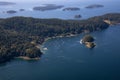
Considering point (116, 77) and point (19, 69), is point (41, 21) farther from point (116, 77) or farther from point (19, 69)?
point (116, 77)

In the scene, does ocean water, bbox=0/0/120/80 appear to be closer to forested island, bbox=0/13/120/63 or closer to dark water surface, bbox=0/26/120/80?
dark water surface, bbox=0/26/120/80

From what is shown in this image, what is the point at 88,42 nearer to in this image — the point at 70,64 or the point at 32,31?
the point at 70,64

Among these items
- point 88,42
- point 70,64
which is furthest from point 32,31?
point 70,64

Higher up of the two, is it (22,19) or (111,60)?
(22,19)

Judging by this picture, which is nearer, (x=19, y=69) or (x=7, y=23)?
(x=19, y=69)

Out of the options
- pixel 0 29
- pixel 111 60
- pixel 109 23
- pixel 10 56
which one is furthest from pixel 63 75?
pixel 109 23

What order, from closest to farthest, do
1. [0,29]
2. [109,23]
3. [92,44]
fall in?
[92,44]
[0,29]
[109,23]

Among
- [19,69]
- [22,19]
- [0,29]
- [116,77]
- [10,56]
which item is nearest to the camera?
[116,77]

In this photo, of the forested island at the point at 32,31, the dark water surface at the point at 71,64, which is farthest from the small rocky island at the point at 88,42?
the forested island at the point at 32,31

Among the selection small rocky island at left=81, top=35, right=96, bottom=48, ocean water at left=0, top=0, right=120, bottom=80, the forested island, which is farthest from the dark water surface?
the forested island

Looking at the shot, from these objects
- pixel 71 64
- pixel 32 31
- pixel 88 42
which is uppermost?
pixel 32 31
